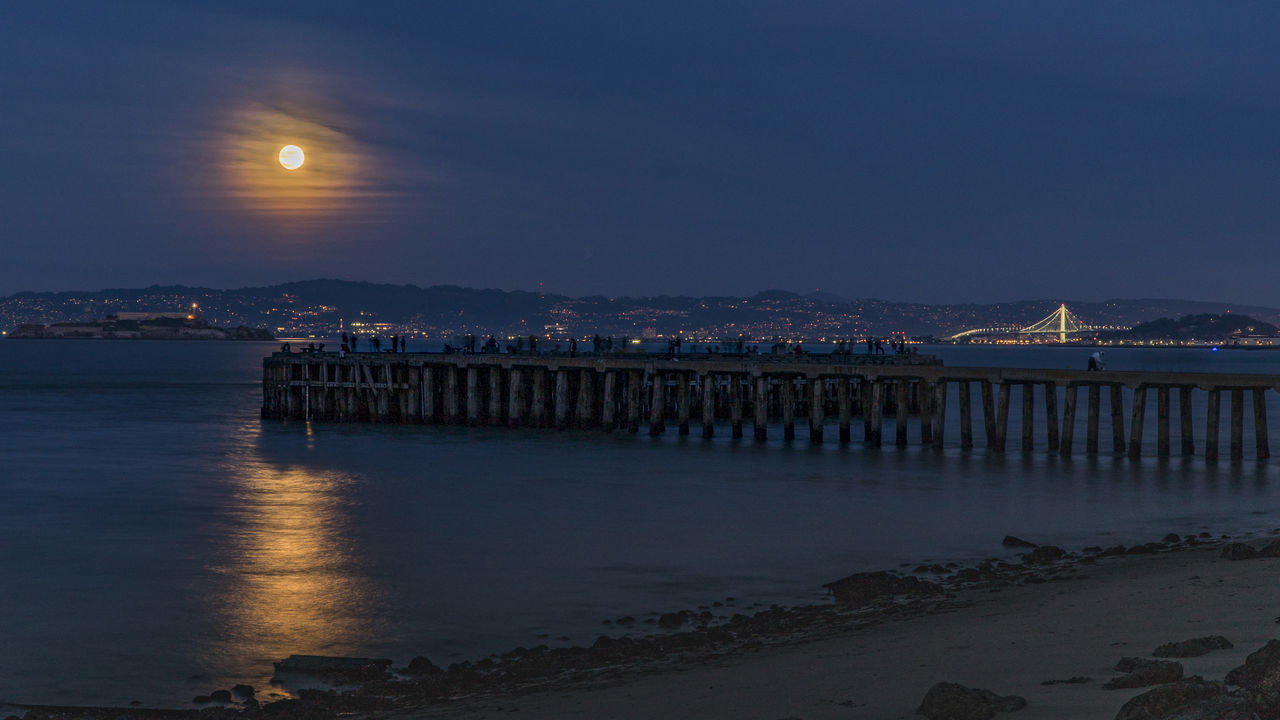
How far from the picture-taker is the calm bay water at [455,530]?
15148mm

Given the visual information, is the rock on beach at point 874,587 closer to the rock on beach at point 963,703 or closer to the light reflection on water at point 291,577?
the light reflection on water at point 291,577

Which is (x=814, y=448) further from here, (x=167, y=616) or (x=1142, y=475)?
(x=167, y=616)

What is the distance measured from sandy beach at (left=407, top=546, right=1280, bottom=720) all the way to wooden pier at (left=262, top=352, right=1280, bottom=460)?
17886 millimetres

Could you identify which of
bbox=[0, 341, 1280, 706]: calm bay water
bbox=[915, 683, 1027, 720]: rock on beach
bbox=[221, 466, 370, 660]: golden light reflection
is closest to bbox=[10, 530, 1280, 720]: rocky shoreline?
bbox=[0, 341, 1280, 706]: calm bay water

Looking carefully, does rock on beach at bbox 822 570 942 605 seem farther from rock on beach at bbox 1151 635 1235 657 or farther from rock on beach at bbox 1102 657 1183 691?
rock on beach at bbox 1102 657 1183 691

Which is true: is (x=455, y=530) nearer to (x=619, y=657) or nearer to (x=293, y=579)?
(x=293, y=579)

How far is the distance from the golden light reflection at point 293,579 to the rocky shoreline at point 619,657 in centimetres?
160

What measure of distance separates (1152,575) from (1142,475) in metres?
14.6

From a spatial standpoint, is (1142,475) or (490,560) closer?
(490,560)

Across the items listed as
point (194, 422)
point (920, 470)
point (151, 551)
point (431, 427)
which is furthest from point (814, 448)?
point (194, 422)

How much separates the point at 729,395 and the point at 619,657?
134ft

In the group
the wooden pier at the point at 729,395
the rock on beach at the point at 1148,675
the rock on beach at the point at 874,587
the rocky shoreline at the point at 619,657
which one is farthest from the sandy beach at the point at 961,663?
the wooden pier at the point at 729,395

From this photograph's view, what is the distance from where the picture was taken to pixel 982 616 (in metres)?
14.3

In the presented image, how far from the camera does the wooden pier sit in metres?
32.5
